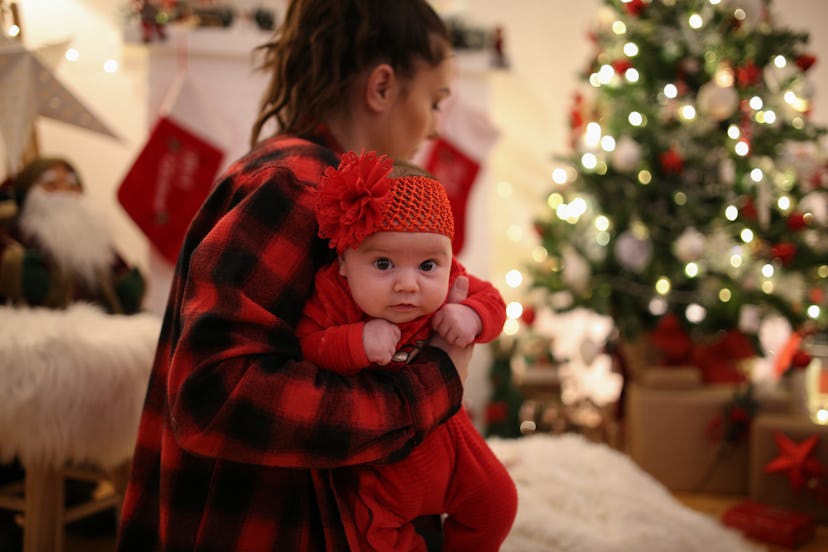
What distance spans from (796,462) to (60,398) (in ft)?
6.63

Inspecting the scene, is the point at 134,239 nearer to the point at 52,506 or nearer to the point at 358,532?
the point at 52,506

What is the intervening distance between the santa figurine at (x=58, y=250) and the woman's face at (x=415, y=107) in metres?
1.11

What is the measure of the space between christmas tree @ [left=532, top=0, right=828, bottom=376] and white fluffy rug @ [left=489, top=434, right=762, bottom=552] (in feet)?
3.06

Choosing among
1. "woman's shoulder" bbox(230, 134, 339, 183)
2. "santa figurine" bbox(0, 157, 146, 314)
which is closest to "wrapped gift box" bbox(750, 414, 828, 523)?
"woman's shoulder" bbox(230, 134, 339, 183)

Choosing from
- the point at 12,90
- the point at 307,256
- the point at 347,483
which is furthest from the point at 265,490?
the point at 12,90

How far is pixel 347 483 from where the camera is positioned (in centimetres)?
93

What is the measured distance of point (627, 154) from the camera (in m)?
2.49

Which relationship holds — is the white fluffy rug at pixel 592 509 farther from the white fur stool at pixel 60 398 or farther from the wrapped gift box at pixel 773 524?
the white fur stool at pixel 60 398

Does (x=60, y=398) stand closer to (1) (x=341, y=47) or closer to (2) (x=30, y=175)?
(2) (x=30, y=175)

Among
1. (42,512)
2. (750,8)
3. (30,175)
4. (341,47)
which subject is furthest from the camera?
(750,8)

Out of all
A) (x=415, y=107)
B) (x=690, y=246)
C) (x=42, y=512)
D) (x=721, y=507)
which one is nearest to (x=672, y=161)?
(x=690, y=246)

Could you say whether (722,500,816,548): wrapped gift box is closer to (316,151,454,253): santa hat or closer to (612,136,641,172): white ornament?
(612,136,641,172): white ornament

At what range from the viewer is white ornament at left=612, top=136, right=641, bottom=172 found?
2496 millimetres

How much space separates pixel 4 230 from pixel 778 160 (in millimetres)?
2514
